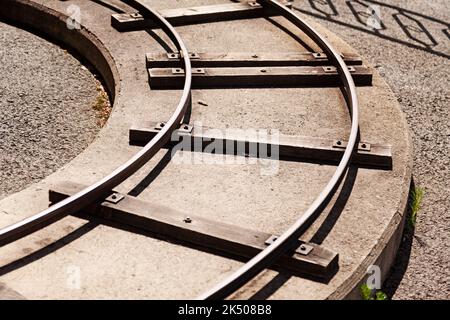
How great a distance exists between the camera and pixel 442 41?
38.1 ft

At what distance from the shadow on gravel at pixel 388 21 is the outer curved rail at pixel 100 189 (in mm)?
3898

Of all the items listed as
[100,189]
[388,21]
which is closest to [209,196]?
[100,189]

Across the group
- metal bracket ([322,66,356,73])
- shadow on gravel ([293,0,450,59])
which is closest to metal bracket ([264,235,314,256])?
metal bracket ([322,66,356,73])

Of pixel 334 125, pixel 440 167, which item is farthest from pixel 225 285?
pixel 440 167

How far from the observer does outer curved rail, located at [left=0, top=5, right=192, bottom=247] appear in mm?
6301

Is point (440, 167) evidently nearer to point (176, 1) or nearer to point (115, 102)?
point (115, 102)

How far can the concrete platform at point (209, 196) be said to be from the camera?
627cm

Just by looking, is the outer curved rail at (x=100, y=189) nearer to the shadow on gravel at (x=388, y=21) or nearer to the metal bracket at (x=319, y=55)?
the metal bracket at (x=319, y=55)

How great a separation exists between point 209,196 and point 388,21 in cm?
582

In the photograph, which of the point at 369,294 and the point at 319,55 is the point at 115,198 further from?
the point at 319,55

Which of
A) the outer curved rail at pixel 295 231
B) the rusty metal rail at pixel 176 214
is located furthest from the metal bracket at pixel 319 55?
the outer curved rail at pixel 295 231

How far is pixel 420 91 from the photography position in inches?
402

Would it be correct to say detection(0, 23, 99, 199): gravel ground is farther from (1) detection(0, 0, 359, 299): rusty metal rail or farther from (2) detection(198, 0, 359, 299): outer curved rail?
(2) detection(198, 0, 359, 299): outer curved rail

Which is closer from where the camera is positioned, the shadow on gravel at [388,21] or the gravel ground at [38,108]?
the gravel ground at [38,108]
